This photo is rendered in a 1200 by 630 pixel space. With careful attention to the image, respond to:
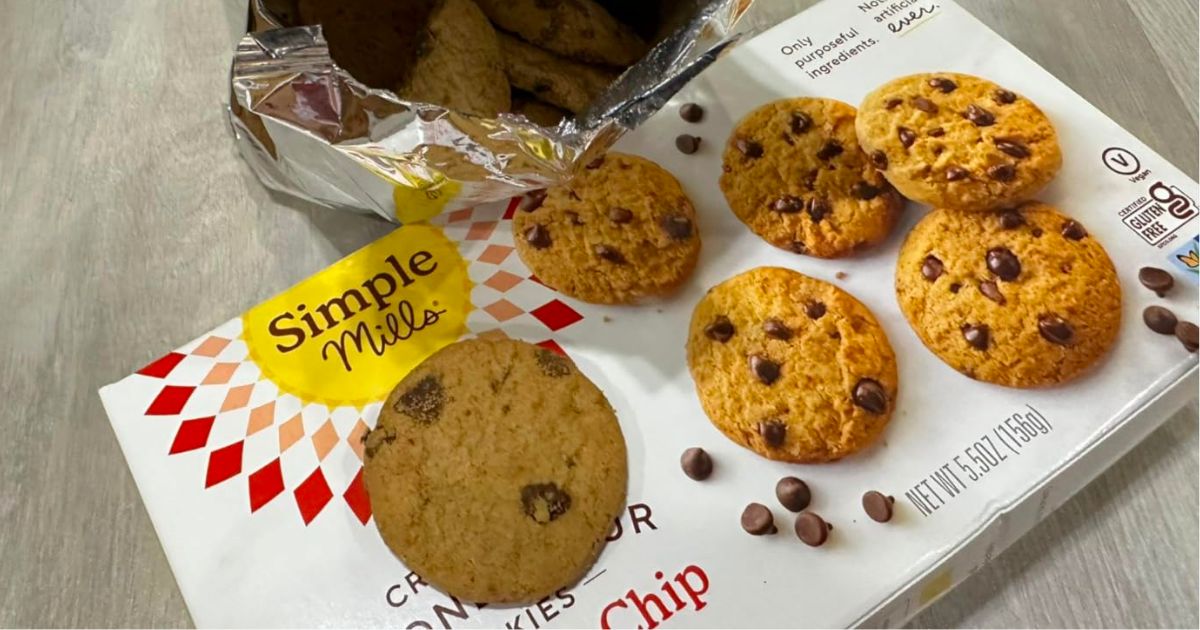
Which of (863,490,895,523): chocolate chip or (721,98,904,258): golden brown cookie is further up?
Result: (721,98,904,258): golden brown cookie

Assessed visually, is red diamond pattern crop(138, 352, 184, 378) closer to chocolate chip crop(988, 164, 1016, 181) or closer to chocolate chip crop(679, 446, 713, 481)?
chocolate chip crop(679, 446, 713, 481)

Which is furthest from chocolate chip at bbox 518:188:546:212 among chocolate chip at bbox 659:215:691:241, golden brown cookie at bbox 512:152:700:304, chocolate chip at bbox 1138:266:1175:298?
chocolate chip at bbox 1138:266:1175:298

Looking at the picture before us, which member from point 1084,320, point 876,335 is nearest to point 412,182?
point 876,335

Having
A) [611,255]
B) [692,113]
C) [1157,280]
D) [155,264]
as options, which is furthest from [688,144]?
[155,264]

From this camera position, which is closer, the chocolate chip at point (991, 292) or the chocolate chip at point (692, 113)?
the chocolate chip at point (991, 292)

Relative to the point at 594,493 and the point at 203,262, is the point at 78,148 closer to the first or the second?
the point at 203,262

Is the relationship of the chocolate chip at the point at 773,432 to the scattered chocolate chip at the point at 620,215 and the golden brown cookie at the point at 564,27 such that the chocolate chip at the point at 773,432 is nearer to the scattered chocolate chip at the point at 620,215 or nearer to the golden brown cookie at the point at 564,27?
the scattered chocolate chip at the point at 620,215

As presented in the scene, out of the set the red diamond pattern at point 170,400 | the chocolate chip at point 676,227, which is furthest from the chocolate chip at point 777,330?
the red diamond pattern at point 170,400
